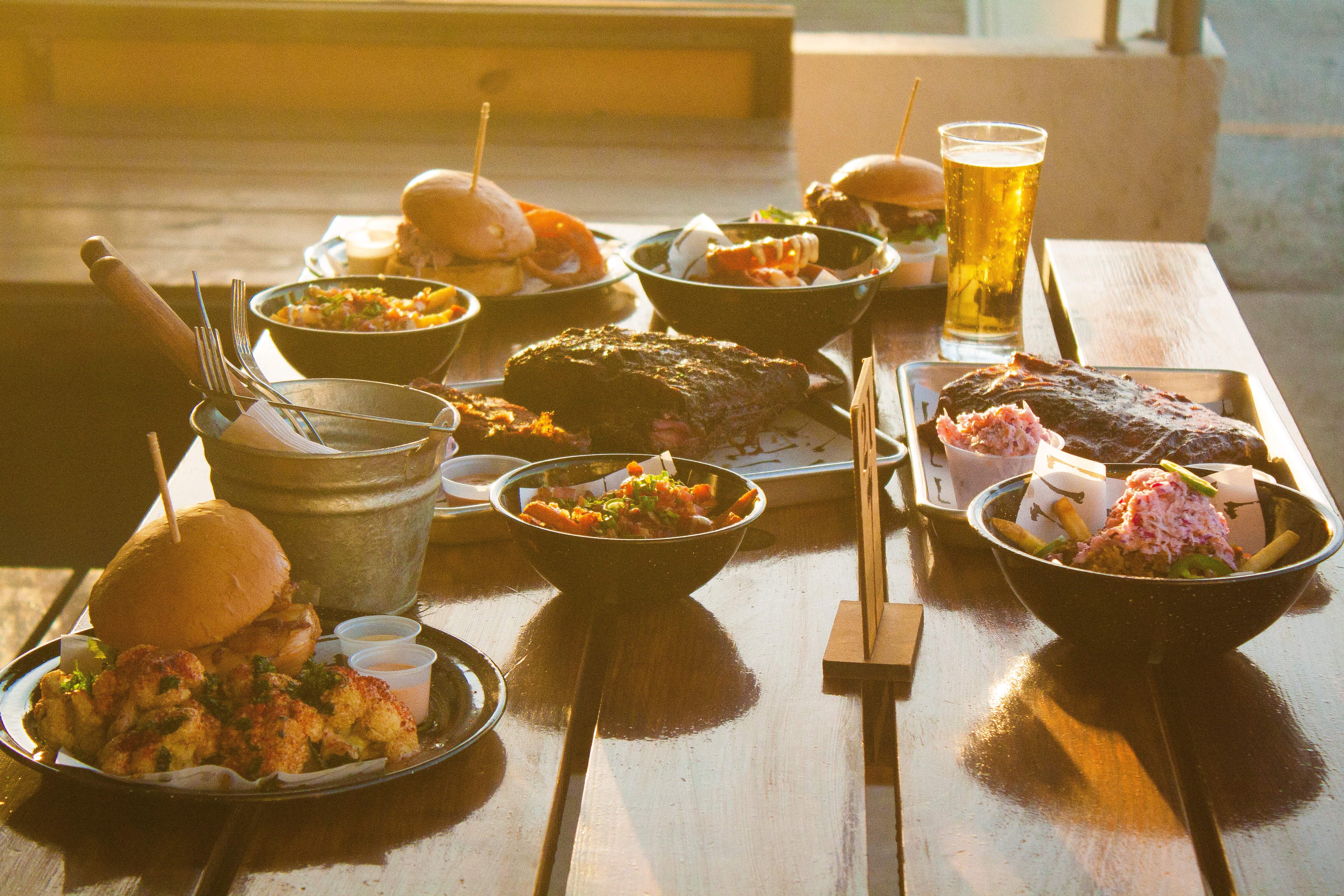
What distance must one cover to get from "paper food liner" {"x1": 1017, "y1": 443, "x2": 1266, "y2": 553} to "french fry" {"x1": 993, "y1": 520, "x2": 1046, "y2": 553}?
31 millimetres

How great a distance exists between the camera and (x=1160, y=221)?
5.06 m

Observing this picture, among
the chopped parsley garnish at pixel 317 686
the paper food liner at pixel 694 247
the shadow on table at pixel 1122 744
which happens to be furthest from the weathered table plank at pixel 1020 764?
the paper food liner at pixel 694 247

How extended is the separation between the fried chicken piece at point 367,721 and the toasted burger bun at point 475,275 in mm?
1348

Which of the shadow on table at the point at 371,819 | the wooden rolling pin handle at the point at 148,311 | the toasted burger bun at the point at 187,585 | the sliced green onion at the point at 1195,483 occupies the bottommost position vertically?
the shadow on table at the point at 371,819

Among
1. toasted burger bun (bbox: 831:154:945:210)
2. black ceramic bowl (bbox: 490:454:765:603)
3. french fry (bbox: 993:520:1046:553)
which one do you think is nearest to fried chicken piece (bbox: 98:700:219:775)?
black ceramic bowl (bbox: 490:454:765:603)

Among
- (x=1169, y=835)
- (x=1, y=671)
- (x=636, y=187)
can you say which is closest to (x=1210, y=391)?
(x=1169, y=835)

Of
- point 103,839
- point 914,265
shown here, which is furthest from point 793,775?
point 914,265

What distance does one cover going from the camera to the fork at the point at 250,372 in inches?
50.6

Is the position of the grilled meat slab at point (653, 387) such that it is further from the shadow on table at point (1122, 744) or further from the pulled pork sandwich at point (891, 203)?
the pulled pork sandwich at point (891, 203)

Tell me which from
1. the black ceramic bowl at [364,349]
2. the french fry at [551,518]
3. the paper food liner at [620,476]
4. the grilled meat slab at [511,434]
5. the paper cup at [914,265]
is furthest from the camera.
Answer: the paper cup at [914,265]

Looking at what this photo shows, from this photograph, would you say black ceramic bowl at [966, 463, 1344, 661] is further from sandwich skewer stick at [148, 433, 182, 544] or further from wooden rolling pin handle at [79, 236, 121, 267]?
wooden rolling pin handle at [79, 236, 121, 267]

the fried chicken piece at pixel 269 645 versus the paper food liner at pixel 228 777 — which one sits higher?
the fried chicken piece at pixel 269 645

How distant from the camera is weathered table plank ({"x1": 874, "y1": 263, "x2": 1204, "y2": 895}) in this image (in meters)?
0.94

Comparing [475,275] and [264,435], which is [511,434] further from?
Result: [475,275]
